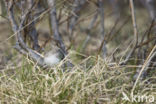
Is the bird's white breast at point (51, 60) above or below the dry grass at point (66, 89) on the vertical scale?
above

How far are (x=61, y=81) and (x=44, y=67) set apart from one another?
373 mm

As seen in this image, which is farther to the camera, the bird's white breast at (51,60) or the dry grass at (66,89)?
the bird's white breast at (51,60)

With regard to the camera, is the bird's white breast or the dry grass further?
the bird's white breast

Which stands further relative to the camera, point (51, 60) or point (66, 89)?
point (51, 60)

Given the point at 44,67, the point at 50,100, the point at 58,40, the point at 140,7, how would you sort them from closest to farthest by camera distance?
1. the point at 50,100
2. the point at 44,67
3. the point at 58,40
4. the point at 140,7

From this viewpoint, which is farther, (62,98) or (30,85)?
(30,85)

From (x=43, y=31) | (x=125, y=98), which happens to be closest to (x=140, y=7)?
(x=43, y=31)

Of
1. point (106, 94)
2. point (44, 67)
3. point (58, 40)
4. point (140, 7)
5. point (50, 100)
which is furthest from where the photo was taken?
point (140, 7)

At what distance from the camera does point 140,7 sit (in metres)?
7.22

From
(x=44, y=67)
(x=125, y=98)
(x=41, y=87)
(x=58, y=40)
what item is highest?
(x=58, y=40)

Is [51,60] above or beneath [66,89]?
above

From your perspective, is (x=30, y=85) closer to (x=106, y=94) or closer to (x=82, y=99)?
(x=82, y=99)

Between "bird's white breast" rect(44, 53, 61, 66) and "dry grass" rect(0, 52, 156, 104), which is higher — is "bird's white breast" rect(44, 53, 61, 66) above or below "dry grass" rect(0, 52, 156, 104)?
A: above

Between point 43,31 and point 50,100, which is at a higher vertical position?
point 43,31
